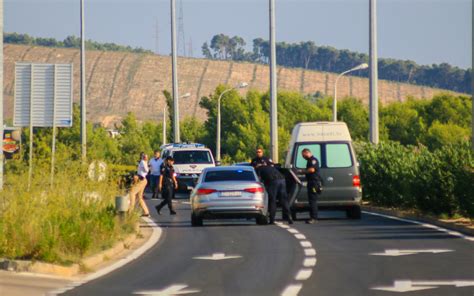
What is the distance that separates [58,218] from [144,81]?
15897 cm

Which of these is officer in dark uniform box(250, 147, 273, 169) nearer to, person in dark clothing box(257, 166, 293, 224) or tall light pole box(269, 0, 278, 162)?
person in dark clothing box(257, 166, 293, 224)

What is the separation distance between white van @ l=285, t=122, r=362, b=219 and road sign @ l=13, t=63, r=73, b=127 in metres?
6.83

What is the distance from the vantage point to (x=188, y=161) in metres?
52.3

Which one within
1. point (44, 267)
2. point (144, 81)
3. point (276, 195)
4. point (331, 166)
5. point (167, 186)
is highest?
point (144, 81)

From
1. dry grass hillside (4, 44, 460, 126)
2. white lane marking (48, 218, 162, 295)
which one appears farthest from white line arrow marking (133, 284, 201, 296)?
dry grass hillside (4, 44, 460, 126)

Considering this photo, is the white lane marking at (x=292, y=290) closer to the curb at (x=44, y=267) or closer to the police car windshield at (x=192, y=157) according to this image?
the curb at (x=44, y=267)

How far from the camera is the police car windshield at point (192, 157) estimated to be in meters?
52.3

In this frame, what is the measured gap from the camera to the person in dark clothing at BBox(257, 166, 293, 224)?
31.4 meters

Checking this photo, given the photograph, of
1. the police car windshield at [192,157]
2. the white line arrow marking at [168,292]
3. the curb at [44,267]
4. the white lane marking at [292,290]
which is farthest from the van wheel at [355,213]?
the police car windshield at [192,157]

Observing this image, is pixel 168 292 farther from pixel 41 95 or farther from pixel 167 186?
pixel 167 186

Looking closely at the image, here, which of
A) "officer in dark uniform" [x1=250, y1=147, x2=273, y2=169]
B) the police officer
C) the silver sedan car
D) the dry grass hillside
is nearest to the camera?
the silver sedan car

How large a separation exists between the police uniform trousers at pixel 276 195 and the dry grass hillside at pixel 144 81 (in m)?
141

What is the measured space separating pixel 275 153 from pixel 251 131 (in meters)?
71.9

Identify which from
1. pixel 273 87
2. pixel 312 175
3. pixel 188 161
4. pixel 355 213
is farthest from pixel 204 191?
pixel 273 87
